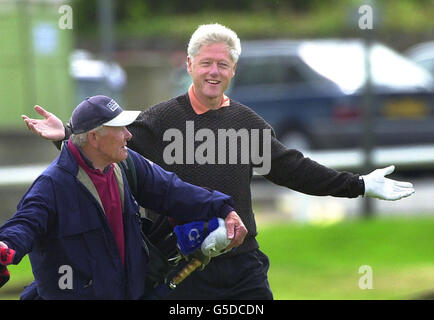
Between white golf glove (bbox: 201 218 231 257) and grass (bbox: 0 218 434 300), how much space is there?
4.42m

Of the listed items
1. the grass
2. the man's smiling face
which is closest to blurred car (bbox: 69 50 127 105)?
the grass

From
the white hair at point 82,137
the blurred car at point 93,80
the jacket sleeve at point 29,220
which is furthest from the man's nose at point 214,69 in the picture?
the blurred car at point 93,80

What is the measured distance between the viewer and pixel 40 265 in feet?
14.6

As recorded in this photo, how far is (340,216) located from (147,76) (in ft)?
23.4

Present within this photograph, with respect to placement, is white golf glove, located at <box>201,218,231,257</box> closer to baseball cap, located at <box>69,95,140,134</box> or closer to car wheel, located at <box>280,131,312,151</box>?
baseball cap, located at <box>69,95,140,134</box>

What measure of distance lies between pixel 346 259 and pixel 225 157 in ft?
19.2

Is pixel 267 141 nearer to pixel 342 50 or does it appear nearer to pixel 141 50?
pixel 342 50

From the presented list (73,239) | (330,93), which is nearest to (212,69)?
(73,239)

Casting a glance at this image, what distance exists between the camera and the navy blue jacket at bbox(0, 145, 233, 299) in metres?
4.32

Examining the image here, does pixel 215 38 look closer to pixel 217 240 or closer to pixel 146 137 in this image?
pixel 146 137

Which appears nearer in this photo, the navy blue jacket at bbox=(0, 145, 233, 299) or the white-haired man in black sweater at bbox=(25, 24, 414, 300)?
the navy blue jacket at bbox=(0, 145, 233, 299)

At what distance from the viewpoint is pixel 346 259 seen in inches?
421

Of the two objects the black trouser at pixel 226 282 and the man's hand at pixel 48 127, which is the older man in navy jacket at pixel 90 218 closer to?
the man's hand at pixel 48 127
